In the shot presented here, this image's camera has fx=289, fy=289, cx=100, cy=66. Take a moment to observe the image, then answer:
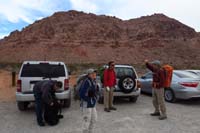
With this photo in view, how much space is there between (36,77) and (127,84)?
3.17 meters

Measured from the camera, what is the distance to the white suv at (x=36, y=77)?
8.71 m

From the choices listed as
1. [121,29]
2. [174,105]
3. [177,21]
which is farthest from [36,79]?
[177,21]

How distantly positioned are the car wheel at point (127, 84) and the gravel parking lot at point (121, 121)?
614mm

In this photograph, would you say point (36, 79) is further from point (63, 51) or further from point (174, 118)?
point (63, 51)

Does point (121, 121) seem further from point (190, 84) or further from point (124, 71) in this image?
point (190, 84)

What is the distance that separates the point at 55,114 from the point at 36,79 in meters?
1.76

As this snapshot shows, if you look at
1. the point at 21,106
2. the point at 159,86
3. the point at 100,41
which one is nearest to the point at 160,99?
the point at 159,86

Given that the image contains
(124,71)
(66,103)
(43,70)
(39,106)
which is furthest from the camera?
(124,71)

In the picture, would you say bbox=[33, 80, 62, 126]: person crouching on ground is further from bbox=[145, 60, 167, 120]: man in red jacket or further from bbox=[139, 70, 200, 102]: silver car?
bbox=[139, 70, 200, 102]: silver car

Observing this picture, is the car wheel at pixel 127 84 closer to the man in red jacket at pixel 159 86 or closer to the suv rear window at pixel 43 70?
the man in red jacket at pixel 159 86

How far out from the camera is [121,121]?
7.79m

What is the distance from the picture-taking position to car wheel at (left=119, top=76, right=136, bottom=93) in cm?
1003

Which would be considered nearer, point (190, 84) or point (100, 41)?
point (190, 84)

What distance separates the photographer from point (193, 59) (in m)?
65.9
